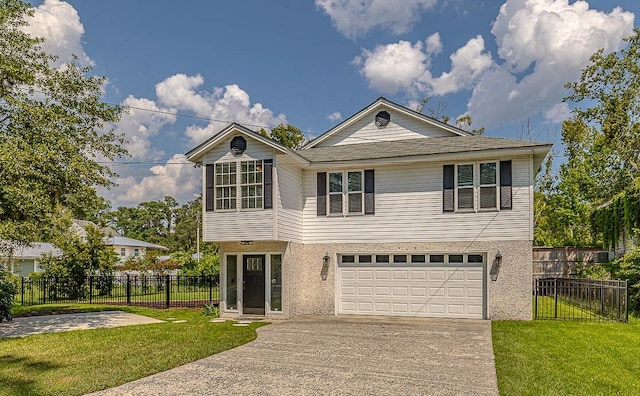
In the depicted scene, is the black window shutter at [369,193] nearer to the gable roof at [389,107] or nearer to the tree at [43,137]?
the gable roof at [389,107]

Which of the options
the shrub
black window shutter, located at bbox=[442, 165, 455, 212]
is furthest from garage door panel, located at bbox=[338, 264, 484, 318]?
the shrub

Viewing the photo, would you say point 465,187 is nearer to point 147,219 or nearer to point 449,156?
point 449,156

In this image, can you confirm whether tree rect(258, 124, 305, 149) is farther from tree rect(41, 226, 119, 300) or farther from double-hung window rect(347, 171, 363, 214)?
double-hung window rect(347, 171, 363, 214)

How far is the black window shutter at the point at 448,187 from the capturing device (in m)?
13.3

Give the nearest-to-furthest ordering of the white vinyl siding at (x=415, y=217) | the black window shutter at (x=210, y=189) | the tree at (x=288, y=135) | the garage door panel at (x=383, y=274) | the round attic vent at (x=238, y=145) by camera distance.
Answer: the white vinyl siding at (x=415, y=217), the round attic vent at (x=238, y=145), the black window shutter at (x=210, y=189), the garage door panel at (x=383, y=274), the tree at (x=288, y=135)

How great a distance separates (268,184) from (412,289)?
212 inches

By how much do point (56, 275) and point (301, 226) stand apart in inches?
534

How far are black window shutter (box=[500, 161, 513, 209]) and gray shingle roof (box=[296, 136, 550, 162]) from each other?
0.58 metres

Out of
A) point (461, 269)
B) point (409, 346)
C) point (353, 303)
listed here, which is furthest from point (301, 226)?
point (409, 346)

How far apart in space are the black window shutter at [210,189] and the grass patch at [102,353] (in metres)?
3.40

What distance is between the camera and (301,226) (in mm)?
14539

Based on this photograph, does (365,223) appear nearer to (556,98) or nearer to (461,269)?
(461,269)

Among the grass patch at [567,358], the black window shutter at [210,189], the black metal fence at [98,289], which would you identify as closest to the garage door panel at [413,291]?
the grass patch at [567,358]

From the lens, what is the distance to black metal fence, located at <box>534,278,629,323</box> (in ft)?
39.3
